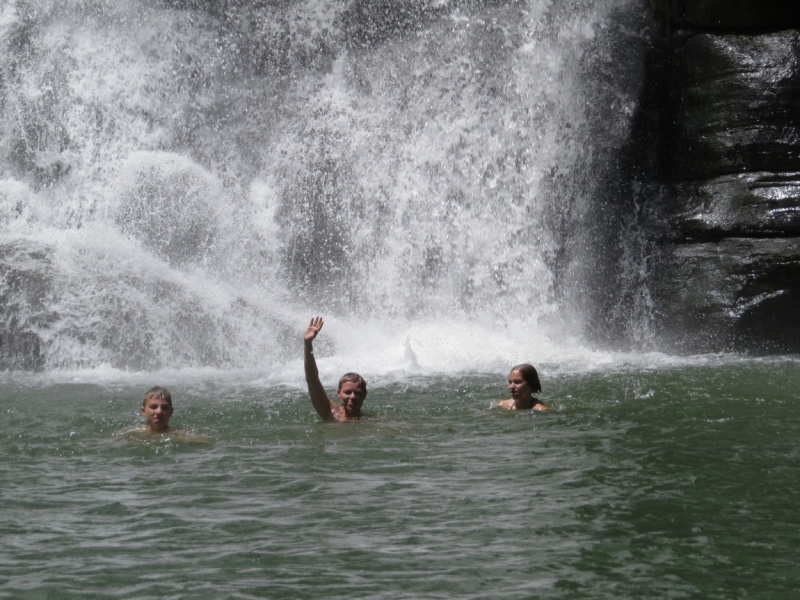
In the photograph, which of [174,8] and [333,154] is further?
[174,8]

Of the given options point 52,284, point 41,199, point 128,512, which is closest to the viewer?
point 128,512

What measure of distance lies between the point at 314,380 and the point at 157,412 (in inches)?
47.0

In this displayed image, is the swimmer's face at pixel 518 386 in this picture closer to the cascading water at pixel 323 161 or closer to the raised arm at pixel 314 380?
the raised arm at pixel 314 380

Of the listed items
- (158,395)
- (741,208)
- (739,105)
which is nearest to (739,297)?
(741,208)

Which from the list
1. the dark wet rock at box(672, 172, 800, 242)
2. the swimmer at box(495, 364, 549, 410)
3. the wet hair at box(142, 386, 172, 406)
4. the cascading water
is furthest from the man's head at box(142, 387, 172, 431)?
the dark wet rock at box(672, 172, 800, 242)

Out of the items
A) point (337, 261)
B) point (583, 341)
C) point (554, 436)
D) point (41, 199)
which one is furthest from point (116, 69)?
point (554, 436)

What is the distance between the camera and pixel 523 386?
874 cm

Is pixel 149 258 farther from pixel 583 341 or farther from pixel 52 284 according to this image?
pixel 583 341

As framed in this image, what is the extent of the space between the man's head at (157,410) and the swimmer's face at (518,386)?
2776 millimetres

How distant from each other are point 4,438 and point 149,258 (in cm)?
718

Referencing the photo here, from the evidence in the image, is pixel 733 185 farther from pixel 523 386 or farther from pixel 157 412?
pixel 157 412

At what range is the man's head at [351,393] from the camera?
8.20m

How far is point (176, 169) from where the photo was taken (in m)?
16.7

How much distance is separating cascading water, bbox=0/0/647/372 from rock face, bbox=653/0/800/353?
122 centimetres
